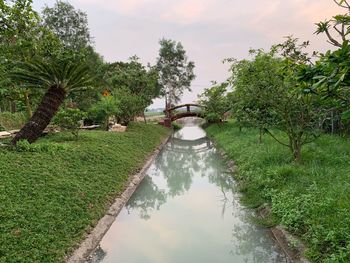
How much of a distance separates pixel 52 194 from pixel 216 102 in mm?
20588

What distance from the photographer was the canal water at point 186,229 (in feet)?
17.6

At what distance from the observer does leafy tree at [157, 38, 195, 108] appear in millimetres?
36156

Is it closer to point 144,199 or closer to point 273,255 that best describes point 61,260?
point 273,255

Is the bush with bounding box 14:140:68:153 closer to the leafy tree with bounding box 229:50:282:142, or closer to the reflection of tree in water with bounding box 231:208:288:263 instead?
the reflection of tree in water with bounding box 231:208:288:263

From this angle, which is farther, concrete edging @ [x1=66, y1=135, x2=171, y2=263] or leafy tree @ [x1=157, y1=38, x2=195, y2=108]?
leafy tree @ [x1=157, y1=38, x2=195, y2=108]

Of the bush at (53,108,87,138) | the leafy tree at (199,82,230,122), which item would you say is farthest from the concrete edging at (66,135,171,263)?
the leafy tree at (199,82,230,122)

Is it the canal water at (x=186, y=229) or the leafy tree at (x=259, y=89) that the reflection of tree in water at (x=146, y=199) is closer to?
the canal water at (x=186, y=229)

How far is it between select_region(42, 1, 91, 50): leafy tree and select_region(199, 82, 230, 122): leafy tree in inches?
433

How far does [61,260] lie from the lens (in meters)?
4.43

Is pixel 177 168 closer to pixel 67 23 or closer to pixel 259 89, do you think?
pixel 259 89

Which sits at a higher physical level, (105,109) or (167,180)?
(105,109)

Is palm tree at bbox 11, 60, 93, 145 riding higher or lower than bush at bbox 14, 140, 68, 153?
higher

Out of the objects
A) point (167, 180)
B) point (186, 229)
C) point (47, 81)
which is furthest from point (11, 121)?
point (186, 229)

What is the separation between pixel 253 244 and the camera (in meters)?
5.72
